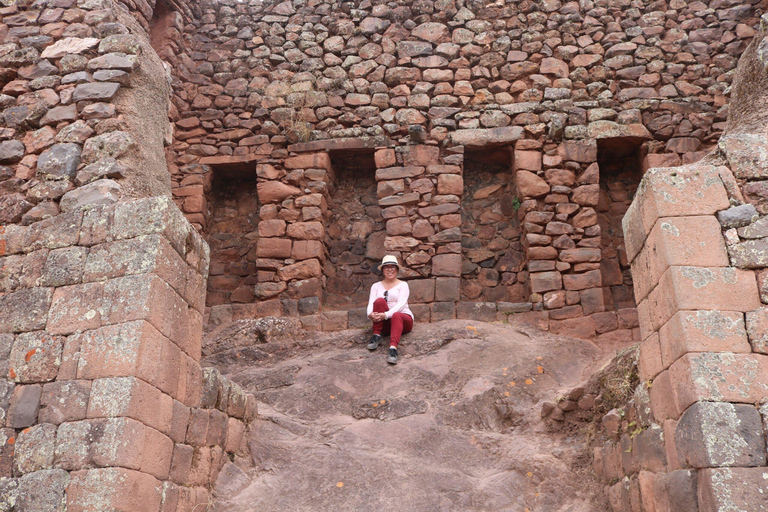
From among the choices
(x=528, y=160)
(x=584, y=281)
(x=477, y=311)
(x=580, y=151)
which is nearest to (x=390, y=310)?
(x=477, y=311)

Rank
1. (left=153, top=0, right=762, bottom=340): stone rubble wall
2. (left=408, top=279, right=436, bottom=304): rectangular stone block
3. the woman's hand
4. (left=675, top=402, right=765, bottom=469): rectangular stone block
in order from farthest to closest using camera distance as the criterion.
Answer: (left=153, top=0, right=762, bottom=340): stone rubble wall < (left=408, top=279, right=436, bottom=304): rectangular stone block < the woman's hand < (left=675, top=402, right=765, bottom=469): rectangular stone block

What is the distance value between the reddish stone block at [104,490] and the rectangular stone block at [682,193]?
10.6ft

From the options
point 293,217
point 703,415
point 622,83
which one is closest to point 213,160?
point 293,217

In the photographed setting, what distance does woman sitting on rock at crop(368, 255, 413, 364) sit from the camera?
678 centimetres

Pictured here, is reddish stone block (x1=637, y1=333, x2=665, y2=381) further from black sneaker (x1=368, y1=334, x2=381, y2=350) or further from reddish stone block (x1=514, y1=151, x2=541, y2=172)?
reddish stone block (x1=514, y1=151, x2=541, y2=172)

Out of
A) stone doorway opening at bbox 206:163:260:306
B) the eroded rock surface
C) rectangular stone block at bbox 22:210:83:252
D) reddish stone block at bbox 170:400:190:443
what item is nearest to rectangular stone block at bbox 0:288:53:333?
rectangular stone block at bbox 22:210:83:252

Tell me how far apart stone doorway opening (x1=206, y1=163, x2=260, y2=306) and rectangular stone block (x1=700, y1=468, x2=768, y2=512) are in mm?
6143

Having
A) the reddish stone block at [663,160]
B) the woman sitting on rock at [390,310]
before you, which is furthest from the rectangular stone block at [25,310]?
the reddish stone block at [663,160]

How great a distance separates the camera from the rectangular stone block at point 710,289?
3.48 m

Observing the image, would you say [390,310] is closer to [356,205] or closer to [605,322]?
[356,205]

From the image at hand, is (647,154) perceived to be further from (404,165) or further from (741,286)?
(741,286)

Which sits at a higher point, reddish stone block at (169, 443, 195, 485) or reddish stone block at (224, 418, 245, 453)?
reddish stone block at (224, 418, 245, 453)

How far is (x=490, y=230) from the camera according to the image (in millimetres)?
8539

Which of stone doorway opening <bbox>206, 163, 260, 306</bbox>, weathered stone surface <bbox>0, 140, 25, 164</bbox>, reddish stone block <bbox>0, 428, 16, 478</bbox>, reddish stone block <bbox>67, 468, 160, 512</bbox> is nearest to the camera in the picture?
reddish stone block <bbox>67, 468, 160, 512</bbox>
